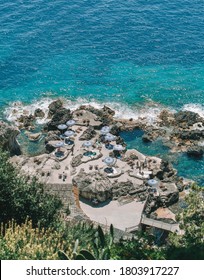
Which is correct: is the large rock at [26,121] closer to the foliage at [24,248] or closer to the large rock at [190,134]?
the large rock at [190,134]

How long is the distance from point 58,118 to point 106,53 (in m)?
29.1

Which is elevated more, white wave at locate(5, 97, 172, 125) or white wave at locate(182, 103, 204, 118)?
white wave at locate(5, 97, 172, 125)

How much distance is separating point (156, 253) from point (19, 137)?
50953mm

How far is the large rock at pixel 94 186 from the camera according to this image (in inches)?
2618

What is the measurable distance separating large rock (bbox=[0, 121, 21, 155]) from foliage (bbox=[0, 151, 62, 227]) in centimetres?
2621

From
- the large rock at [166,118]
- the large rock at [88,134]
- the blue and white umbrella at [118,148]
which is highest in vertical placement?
the blue and white umbrella at [118,148]

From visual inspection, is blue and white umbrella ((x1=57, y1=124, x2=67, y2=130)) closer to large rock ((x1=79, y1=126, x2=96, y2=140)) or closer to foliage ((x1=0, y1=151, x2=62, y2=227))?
large rock ((x1=79, y1=126, x2=96, y2=140))

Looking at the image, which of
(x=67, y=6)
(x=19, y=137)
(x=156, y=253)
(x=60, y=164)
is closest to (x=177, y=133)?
(x=60, y=164)

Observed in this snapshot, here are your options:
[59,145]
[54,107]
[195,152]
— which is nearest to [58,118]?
[54,107]

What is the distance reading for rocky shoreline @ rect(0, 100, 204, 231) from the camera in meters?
68.8

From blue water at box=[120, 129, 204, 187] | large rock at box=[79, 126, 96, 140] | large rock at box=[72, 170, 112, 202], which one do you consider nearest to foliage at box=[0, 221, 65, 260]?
large rock at box=[72, 170, 112, 202]

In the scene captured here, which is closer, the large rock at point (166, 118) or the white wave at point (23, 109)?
the large rock at point (166, 118)

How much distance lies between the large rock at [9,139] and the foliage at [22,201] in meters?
26.2

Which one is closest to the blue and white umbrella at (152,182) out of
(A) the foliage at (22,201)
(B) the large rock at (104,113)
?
(B) the large rock at (104,113)
